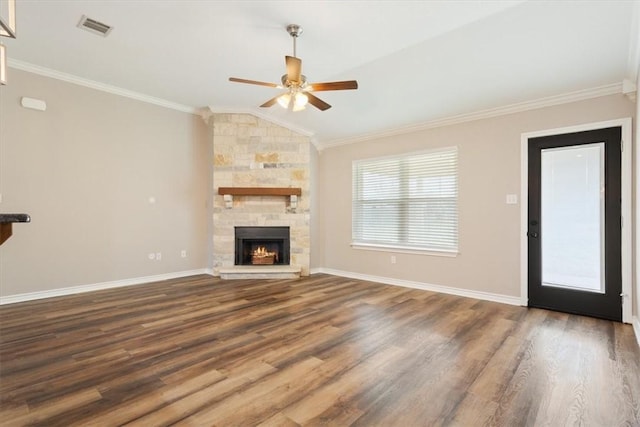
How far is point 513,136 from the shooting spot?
3928mm

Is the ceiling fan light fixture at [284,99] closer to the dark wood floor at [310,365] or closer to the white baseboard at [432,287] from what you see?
the dark wood floor at [310,365]

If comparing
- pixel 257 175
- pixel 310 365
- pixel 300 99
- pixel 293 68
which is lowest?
pixel 310 365

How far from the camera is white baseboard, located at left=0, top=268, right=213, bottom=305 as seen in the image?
3.79 metres

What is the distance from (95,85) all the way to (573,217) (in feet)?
21.4

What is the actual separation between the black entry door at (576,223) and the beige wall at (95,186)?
517cm

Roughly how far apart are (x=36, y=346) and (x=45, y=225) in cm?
212

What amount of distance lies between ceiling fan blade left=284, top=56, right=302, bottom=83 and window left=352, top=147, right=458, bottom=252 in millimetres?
2655

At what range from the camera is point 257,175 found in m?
5.56

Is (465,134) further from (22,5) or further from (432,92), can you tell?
(22,5)

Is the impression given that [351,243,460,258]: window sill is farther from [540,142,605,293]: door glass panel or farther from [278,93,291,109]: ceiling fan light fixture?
[278,93,291,109]: ceiling fan light fixture

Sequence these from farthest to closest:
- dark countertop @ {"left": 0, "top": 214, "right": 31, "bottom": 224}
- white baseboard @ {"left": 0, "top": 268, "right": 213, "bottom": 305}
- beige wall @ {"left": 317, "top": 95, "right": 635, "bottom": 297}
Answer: white baseboard @ {"left": 0, "top": 268, "right": 213, "bottom": 305} → beige wall @ {"left": 317, "top": 95, "right": 635, "bottom": 297} → dark countertop @ {"left": 0, "top": 214, "right": 31, "bottom": 224}

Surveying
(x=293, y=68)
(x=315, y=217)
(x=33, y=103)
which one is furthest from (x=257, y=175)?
(x=33, y=103)

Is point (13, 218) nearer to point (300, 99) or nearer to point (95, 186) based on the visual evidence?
point (300, 99)

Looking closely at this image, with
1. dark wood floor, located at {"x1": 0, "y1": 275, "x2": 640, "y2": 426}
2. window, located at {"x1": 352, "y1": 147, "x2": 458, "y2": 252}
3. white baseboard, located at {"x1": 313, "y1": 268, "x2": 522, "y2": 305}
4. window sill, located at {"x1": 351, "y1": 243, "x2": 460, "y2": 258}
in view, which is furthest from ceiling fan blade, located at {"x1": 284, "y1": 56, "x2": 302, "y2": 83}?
white baseboard, located at {"x1": 313, "y1": 268, "x2": 522, "y2": 305}
